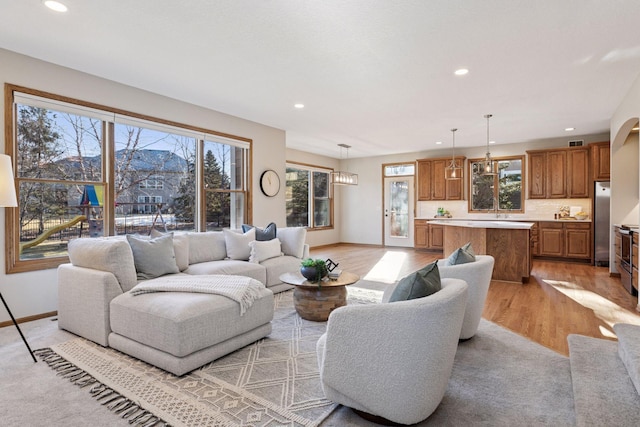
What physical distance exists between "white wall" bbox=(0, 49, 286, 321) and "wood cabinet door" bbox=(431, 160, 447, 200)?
4.73m

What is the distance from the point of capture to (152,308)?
247 cm

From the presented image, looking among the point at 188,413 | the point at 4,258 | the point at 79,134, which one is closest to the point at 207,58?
the point at 79,134

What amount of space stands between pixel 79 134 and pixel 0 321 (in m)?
2.06

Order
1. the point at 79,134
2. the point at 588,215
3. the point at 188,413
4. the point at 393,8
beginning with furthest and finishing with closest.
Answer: the point at 588,215, the point at 79,134, the point at 393,8, the point at 188,413

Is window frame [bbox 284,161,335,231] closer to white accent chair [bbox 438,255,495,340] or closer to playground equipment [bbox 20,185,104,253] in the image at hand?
playground equipment [bbox 20,185,104,253]

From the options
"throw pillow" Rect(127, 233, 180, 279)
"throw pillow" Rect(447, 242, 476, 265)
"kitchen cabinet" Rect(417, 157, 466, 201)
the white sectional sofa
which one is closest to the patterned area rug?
the white sectional sofa

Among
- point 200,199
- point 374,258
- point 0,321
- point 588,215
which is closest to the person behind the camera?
point 0,321

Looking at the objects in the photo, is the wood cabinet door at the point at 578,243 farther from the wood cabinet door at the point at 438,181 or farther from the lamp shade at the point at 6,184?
the lamp shade at the point at 6,184

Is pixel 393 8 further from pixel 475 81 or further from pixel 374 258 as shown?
pixel 374 258

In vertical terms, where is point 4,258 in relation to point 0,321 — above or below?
above

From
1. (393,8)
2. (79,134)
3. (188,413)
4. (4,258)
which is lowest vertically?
(188,413)

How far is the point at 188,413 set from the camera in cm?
191

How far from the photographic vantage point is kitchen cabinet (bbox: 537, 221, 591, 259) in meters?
6.84

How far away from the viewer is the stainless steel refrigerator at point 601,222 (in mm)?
6453
